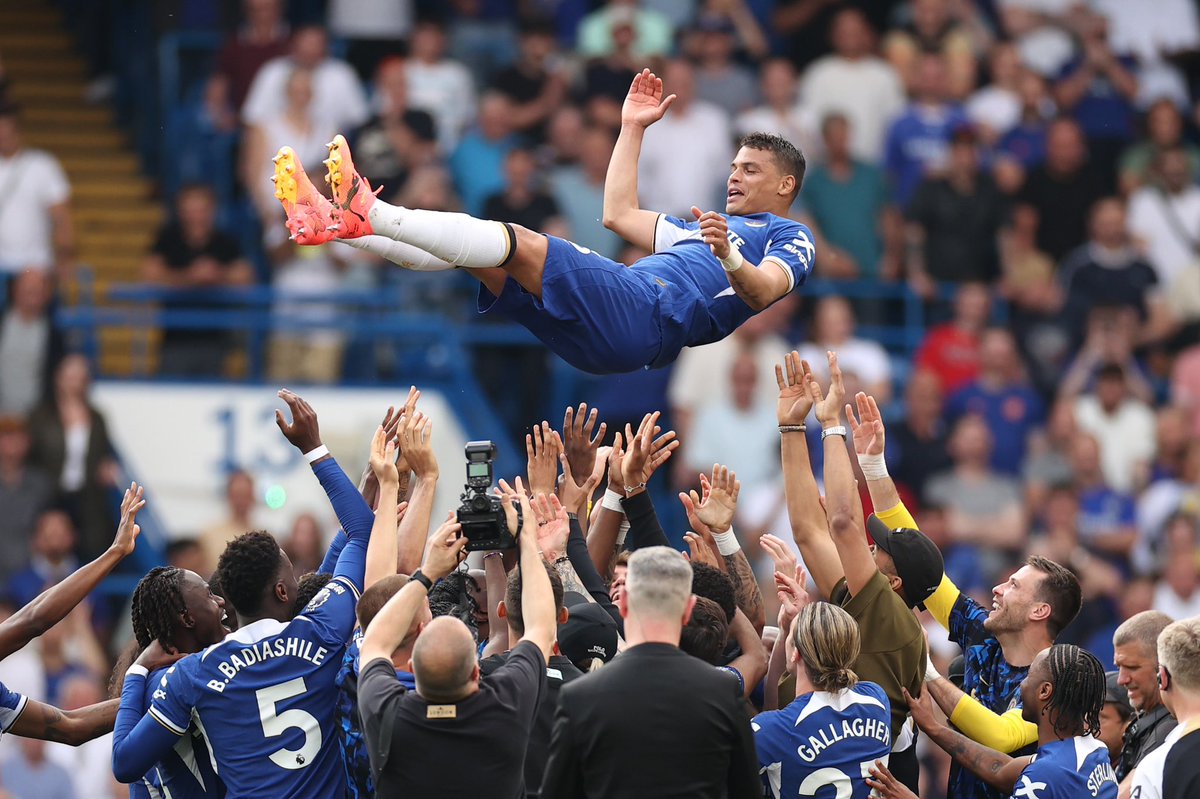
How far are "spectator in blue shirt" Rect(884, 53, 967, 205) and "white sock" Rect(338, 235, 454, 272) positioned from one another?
8.98m

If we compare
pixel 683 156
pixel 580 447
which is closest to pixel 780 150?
pixel 580 447

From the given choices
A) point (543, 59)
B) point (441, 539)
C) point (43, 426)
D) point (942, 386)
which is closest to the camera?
point (441, 539)

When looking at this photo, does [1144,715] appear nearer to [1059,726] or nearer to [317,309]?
[1059,726]

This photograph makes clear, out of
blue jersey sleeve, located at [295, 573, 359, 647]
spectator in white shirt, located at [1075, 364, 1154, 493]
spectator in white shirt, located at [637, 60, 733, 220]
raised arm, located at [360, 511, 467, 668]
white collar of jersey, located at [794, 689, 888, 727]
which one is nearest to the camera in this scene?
raised arm, located at [360, 511, 467, 668]

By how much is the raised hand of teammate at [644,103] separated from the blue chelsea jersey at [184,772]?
328 cm

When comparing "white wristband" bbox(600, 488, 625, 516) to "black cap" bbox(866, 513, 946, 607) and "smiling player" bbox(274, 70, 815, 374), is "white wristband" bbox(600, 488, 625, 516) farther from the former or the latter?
"black cap" bbox(866, 513, 946, 607)

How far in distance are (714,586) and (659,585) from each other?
1.30 meters

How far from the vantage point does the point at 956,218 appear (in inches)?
628

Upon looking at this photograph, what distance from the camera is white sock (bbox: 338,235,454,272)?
7836mm

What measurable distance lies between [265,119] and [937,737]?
388 inches

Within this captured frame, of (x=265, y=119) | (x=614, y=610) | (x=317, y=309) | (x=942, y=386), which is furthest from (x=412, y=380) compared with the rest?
(x=614, y=610)

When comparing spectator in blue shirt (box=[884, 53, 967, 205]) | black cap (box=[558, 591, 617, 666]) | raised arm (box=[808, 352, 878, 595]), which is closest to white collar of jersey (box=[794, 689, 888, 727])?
raised arm (box=[808, 352, 878, 595])

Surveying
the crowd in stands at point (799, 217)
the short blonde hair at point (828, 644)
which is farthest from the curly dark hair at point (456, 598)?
the crowd in stands at point (799, 217)

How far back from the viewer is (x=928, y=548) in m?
7.70
